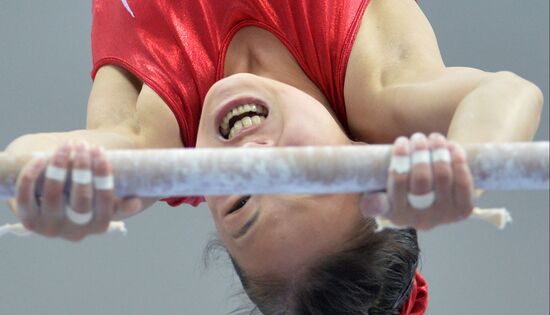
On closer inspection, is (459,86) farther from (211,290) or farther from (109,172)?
(211,290)

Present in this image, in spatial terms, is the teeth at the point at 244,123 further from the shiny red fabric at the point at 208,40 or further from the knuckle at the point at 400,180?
the knuckle at the point at 400,180

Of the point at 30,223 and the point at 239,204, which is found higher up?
the point at 30,223

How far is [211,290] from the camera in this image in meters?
1.67

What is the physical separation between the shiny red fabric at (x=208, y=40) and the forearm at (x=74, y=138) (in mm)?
80

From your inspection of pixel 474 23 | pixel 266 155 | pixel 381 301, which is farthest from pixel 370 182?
pixel 474 23

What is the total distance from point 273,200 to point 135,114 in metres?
0.29

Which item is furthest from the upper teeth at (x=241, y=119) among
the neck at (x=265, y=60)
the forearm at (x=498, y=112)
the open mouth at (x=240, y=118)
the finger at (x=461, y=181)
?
the finger at (x=461, y=181)

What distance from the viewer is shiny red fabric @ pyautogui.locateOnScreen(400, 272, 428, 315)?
1.12 m

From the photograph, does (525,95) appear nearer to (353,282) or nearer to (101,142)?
(353,282)

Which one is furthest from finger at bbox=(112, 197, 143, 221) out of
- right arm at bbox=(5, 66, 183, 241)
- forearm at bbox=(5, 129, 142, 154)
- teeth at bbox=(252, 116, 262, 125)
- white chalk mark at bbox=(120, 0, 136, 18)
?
white chalk mark at bbox=(120, 0, 136, 18)

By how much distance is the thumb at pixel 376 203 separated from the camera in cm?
71

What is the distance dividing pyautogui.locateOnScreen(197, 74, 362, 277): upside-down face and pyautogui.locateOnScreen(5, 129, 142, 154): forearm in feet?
0.40

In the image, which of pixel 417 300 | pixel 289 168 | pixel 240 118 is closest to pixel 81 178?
pixel 289 168

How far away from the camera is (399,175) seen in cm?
69
